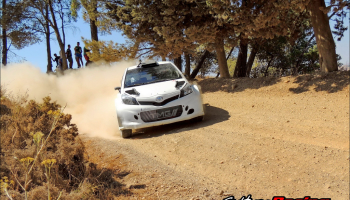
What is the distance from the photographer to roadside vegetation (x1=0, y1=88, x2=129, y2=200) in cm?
388

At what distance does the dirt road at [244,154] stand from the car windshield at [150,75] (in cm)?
126

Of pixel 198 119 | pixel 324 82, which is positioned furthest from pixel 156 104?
pixel 324 82

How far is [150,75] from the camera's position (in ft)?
27.5

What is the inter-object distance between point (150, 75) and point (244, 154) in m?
4.14

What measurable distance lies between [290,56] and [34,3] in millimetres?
18968

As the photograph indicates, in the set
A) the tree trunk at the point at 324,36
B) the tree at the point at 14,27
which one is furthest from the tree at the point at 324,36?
the tree at the point at 14,27

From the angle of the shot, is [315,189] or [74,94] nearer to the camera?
[315,189]

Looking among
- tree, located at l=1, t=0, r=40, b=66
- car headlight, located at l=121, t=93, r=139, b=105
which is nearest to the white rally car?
car headlight, located at l=121, t=93, r=139, b=105

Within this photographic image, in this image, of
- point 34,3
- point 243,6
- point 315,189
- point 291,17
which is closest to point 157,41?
point 243,6

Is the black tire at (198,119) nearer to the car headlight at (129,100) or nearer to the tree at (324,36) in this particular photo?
the car headlight at (129,100)

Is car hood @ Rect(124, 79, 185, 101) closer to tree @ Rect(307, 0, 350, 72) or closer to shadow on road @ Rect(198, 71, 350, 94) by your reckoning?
shadow on road @ Rect(198, 71, 350, 94)

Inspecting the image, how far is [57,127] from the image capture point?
5.85 metres

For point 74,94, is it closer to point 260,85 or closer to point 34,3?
point 260,85

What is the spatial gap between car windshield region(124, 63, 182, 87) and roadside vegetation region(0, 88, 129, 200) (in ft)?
7.99
